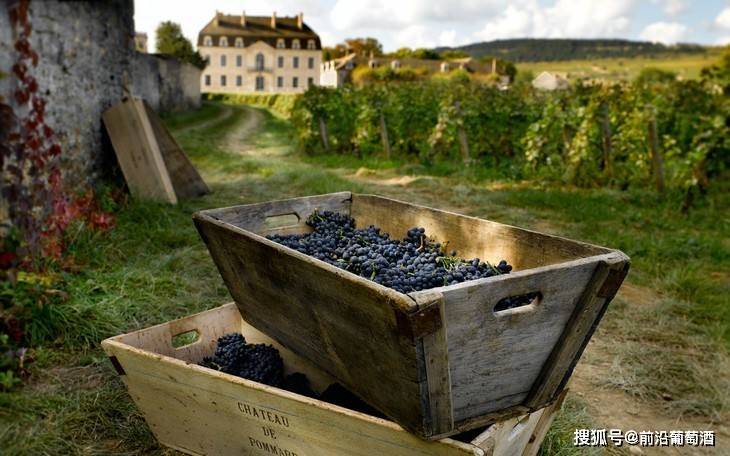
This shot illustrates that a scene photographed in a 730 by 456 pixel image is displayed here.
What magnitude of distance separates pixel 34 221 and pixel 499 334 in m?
3.47

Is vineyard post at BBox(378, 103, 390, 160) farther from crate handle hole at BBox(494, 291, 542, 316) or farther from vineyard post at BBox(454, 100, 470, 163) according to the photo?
crate handle hole at BBox(494, 291, 542, 316)

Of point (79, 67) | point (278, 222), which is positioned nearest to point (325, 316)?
point (278, 222)

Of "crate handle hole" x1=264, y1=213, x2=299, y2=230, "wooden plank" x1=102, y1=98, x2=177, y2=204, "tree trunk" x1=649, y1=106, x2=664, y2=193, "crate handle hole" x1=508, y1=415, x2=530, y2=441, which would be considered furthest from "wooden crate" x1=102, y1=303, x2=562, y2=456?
"tree trunk" x1=649, y1=106, x2=664, y2=193

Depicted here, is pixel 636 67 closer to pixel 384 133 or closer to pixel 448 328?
pixel 384 133

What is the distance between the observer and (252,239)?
2.25m

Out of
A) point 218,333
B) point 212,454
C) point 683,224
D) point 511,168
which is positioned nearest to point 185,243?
point 218,333

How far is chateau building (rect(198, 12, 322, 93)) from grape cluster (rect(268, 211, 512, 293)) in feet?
180

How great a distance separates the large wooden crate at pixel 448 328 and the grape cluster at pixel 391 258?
0.19 meters

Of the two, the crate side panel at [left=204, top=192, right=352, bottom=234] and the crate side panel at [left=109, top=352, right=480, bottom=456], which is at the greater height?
the crate side panel at [left=204, top=192, right=352, bottom=234]

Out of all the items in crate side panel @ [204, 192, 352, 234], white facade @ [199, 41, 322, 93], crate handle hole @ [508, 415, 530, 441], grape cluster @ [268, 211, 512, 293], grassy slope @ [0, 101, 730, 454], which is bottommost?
grassy slope @ [0, 101, 730, 454]

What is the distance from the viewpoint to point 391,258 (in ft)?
7.57

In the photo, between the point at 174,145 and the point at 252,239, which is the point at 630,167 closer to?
the point at 174,145

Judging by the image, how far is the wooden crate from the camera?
5.94 feet

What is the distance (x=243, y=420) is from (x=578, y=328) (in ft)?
4.08
